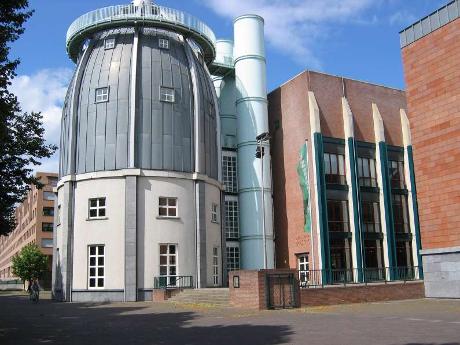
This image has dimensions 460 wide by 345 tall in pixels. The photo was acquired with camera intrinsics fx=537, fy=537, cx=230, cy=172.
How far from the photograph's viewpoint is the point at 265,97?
45.6 m

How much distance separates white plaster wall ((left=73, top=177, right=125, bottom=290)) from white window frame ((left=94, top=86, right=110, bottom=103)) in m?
5.43

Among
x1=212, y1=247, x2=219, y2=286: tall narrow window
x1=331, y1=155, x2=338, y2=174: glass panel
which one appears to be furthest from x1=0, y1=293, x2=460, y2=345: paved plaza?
x1=331, y1=155, x2=338, y2=174: glass panel

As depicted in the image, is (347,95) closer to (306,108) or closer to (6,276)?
(306,108)

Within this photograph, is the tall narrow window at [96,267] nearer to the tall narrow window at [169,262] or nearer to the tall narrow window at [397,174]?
the tall narrow window at [169,262]

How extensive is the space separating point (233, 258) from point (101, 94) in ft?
58.6

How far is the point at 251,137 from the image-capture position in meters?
45.0

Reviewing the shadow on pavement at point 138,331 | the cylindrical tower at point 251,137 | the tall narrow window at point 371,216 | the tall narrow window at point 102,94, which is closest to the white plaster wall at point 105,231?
the tall narrow window at point 102,94

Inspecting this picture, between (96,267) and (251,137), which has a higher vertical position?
(251,137)

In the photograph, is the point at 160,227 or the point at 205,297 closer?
the point at 205,297

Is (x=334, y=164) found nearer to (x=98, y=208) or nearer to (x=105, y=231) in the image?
(x=98, y=208)

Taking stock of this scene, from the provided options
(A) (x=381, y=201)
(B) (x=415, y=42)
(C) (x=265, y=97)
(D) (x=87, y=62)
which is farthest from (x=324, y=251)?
(D) (x=87, y=62)

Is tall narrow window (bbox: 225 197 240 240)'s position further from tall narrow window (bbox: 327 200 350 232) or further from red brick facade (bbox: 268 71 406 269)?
tall narrow window (bbox: 327 200 350 232)

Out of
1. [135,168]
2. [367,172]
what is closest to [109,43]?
[135,168]

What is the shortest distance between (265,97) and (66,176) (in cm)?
1841
